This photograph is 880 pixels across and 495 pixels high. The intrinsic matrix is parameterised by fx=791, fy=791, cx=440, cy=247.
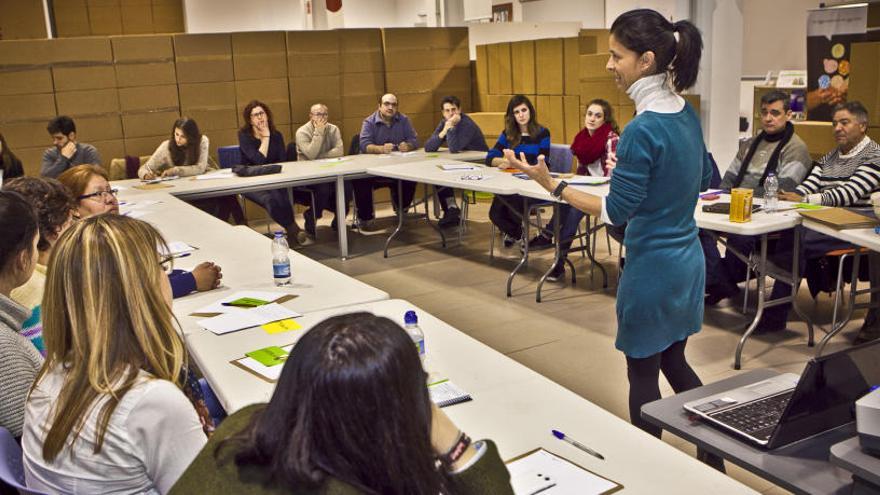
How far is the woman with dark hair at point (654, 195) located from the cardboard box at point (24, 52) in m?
6.23

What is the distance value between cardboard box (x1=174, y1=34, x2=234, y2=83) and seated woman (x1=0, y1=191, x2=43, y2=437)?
5.87m

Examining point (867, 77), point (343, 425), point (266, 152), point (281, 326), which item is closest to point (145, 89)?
point (266, 152)

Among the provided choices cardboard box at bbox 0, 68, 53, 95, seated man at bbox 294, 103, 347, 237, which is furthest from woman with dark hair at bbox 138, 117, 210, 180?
cardboard box at bbox 0, 68, 53, 95

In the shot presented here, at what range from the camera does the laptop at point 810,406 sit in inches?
58.3

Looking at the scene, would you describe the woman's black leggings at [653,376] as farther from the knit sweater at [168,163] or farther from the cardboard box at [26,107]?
the cardboard box at [26,107]

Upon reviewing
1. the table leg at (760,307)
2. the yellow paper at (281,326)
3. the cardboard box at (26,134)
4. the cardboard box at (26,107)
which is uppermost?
the cardboard box at (26,107)

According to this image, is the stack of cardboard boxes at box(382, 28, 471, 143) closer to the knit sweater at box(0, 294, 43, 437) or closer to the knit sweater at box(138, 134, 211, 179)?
the knit sweater at box(138, 134, 211, 179)

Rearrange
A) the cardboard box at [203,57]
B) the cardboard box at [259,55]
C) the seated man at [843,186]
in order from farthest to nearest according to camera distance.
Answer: the cardboard box at [259,55]
the cardboard box at [203,57]
the seated man at [843,186]

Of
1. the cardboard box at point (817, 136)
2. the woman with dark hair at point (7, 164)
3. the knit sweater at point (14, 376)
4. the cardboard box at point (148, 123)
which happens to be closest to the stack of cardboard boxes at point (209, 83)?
the cardboard box at point (148, 123)

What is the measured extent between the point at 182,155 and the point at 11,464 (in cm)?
506

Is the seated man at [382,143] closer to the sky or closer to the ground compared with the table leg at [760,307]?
closer to the sky

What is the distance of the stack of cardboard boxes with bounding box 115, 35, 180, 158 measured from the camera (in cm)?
736

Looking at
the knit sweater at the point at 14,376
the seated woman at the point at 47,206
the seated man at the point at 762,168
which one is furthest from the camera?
the seated man at the point at 762,168

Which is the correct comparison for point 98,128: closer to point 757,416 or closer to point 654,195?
point 654,195
